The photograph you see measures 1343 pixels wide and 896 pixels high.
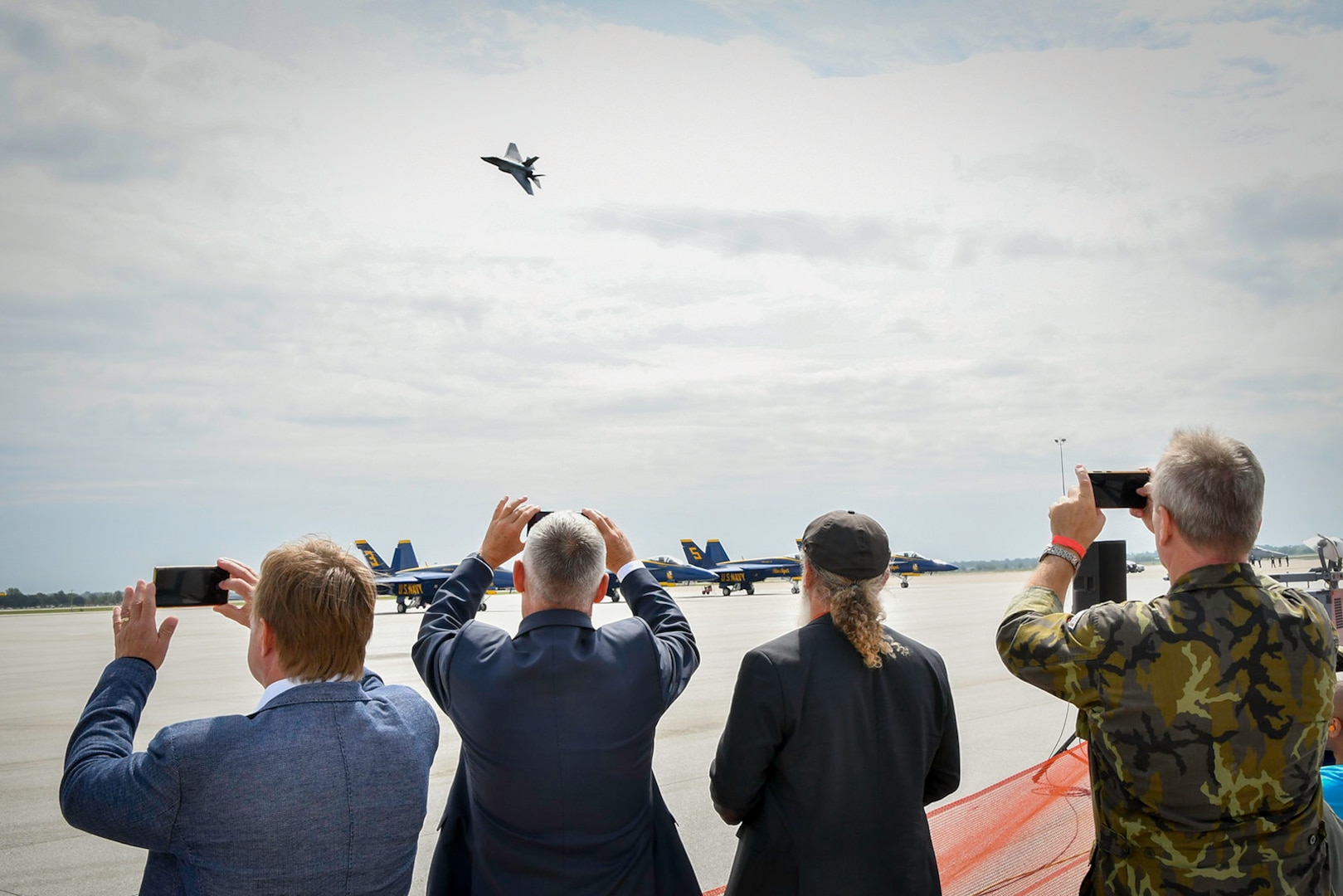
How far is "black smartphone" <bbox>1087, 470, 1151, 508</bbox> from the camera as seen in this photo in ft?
8.02

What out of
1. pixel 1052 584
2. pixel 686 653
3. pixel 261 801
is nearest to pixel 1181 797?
pixel 1052 584

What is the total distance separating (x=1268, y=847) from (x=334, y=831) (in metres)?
2.08

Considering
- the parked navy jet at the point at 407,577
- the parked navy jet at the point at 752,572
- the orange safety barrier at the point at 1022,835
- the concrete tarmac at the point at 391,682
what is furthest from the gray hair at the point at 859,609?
the parked navy jet at the point at 752,572

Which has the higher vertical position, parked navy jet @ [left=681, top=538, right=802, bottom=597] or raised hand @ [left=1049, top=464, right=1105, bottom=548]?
raised hand @ [left=1049, top=464, right=1105, bottom=548]

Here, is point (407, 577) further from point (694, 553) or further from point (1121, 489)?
point (1121, 489)

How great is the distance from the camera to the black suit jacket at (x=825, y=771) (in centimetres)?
235

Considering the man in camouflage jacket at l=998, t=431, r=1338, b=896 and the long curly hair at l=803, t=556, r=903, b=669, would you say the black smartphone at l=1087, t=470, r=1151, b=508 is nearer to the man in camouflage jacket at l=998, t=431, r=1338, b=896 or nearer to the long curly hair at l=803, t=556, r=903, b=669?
the man in camouflage jacket at l=998, t=431, r=1338, b=896

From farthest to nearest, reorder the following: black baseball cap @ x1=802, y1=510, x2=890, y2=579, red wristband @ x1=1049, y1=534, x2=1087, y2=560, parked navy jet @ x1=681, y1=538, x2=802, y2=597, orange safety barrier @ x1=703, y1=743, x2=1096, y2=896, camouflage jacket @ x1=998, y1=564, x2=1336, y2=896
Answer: parked navy jet @ x1=681, y1=538, x2=802, y2=597 < orange safety barrier @ x1=703, y1=743, x2=1096, y2=896 < black baseball cap @ x1=802, y1=510, x2=890, y2=579 < red wristband @ x1=1049, y1=534, x2=1087, y2=560 < camouflage jacket @ x1=998, y1=564, x2=1336, y2=896

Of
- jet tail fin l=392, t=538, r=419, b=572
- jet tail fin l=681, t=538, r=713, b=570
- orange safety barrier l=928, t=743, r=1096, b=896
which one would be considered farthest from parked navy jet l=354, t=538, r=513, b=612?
orange safety barrier l=928, t=743, r=1096, b=896

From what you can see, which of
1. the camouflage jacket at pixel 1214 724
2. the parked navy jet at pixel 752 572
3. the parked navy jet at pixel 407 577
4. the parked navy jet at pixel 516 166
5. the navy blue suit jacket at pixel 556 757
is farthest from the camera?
the parked navy jet at pixel 752 572

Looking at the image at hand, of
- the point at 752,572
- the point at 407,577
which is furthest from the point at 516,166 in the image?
the point at 752,572

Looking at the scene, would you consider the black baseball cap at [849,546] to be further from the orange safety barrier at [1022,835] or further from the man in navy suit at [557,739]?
the orange safety barrier at [1022,835]

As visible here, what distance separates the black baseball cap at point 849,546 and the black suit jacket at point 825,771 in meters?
0.19

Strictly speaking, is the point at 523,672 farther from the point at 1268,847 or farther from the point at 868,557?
the point at 1268,847
